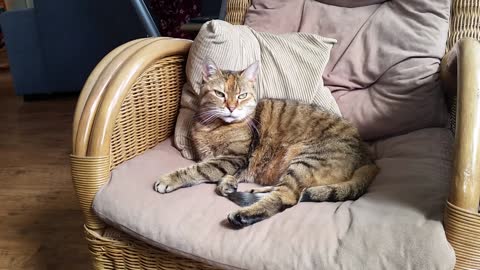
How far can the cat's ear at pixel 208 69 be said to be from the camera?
128cm

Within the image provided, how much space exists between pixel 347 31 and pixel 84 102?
91cm

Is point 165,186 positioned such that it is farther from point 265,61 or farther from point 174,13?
point 174,13

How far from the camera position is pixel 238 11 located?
167 cm

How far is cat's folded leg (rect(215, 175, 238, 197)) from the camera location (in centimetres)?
106

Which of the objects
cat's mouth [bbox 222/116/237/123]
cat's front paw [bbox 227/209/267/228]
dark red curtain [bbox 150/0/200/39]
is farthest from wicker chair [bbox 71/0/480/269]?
dark red curtain [bbox 150/0/200/39]

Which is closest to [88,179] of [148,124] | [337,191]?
[148,124]

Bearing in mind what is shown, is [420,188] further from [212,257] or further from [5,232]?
[5,232]

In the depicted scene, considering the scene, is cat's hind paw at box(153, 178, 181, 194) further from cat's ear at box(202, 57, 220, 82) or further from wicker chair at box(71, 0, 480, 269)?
cat's ear at box(202, 57, 220, 82)

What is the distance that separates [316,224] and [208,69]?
63 centimetres

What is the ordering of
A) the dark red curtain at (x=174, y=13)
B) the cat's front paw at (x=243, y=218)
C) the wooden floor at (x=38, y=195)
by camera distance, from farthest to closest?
1. the dark red curtain at (x=174, y=13)
2. the wooden floor at (x=38, y=195)
3. the cat's front paw at (x=243, y=218)

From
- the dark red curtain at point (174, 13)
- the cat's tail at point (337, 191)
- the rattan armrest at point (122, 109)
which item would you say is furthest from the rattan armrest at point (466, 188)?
the dark red curtain at point (174, 13)

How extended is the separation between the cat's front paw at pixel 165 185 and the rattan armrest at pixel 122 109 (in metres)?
0.15

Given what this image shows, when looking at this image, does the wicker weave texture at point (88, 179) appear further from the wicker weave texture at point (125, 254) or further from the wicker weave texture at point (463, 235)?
the wicker weave texture at point (463, 235)

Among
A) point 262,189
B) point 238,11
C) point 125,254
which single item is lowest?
point 125,254
